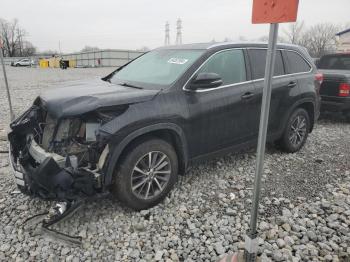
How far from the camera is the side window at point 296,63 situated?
5.00 metres

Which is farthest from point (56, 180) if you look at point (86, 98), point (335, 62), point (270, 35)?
point (335, 62)

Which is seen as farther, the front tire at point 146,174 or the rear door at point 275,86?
the rear door at point 275,86

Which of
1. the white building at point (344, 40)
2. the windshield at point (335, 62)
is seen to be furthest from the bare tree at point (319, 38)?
the windshield at point (335, 62)

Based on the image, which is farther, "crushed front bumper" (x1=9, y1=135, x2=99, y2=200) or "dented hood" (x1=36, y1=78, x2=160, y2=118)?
"dented hood" (x1=36, y1=78, x2=160, y2=118)

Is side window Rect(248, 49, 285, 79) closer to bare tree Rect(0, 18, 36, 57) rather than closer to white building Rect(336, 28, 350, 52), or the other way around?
white building Rect(336, 28, 350, 52)

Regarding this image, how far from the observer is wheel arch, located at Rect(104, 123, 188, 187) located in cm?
303

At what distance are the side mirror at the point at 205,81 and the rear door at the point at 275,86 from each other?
38.7 inches

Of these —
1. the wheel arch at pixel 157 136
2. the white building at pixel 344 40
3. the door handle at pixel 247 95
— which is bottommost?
the wheel arch at pixel 157 136

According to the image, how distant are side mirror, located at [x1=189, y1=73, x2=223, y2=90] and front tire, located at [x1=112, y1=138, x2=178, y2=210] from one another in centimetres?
77

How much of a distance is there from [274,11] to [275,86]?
2680 millimetres

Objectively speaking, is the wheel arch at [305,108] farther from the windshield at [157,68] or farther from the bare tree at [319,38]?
the bare tree at [319,38]

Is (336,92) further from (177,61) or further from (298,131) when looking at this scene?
(177,61)

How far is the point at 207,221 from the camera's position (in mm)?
3312

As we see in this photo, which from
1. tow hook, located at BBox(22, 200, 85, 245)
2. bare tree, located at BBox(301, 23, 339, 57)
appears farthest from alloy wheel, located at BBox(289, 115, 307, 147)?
bare tree, located at BBox(301, 23, 339, 57)
